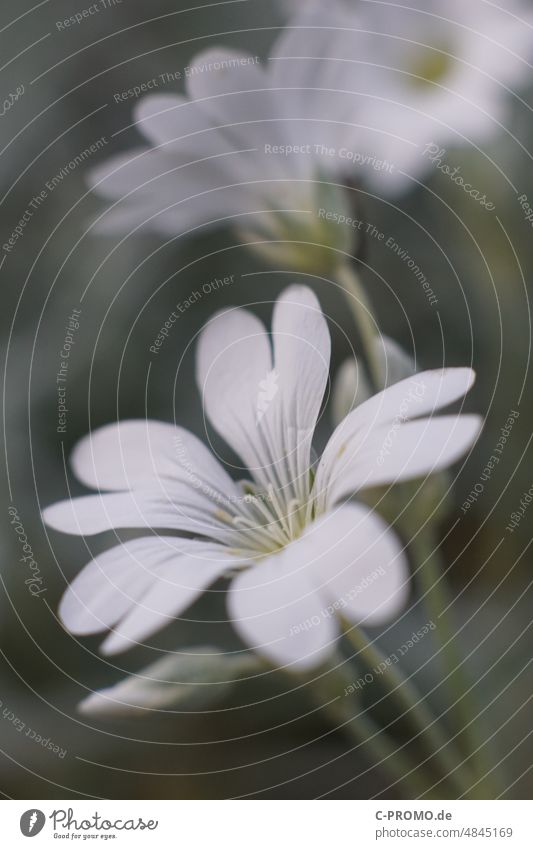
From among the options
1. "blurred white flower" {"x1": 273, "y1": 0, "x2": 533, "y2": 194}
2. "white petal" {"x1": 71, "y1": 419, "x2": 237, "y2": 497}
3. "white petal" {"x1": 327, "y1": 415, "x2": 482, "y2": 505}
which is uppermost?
"blurred white flower" {"x1": 273, "y1": 0, "x2": 533, "y2": 194}

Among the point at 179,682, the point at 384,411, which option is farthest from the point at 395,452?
the point at 179,682

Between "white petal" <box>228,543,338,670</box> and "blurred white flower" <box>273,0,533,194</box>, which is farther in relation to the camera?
"blurred white flower" <box>273,0,533,194</box>

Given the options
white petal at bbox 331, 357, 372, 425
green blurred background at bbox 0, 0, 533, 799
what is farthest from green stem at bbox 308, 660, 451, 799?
white petal at bbox 331, 357, 372, 425

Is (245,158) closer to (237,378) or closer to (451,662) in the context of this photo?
(237,378)

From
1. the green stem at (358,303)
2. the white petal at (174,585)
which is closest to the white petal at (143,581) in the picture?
the white petal at (174,585)

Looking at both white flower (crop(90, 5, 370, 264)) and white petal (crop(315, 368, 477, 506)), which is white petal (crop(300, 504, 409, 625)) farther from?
white flower (crop(90, 5, 370, 264))

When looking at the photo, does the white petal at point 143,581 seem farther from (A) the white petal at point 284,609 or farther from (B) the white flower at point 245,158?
(B) the white flower at point 245,158

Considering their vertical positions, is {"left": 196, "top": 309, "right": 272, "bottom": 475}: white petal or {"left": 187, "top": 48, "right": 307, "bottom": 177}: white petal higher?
{"left": 187, "top": 48, "right": 307, "bottom": 177}: white petal
